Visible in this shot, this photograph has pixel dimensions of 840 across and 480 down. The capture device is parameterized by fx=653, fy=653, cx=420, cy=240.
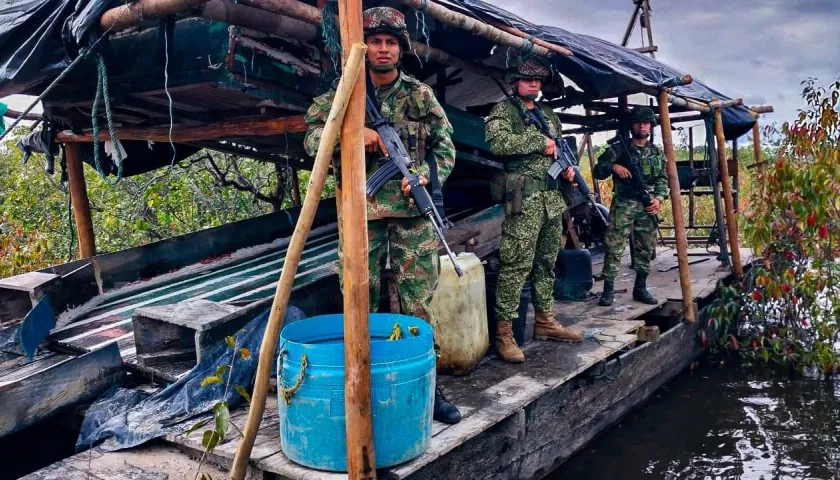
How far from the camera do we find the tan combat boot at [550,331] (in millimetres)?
4875

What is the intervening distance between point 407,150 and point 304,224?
1.19 meters

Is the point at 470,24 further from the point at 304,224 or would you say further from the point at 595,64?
the point at 304,224

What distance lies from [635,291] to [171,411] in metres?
4.61

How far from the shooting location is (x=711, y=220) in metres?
14.9

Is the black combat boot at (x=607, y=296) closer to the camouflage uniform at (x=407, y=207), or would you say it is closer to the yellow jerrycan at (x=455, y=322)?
the yellow jerrycan at (x=455, y=322)

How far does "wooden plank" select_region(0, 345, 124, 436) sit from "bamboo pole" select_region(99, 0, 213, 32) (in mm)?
1765

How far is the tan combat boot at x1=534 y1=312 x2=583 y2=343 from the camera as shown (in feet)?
16.0

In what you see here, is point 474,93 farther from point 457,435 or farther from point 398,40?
point 457,435

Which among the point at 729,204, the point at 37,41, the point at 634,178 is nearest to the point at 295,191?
the point at 634,178

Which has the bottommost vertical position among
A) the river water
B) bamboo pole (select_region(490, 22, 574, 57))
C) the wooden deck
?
the river water

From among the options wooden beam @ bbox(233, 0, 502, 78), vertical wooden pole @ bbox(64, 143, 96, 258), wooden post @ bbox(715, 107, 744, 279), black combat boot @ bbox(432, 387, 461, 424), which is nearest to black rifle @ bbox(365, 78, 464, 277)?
wooden beam @ bbox(233, 0, 502, 78)

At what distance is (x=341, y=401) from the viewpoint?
8.76ft

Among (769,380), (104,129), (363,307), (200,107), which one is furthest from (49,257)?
(769,380)

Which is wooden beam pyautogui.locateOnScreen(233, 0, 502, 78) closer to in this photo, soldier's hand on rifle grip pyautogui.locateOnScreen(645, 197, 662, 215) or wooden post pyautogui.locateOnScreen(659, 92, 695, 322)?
wooden post pyautogui.locateOnScreen(659, 92, 695, 322)
